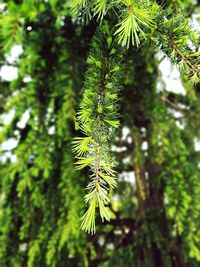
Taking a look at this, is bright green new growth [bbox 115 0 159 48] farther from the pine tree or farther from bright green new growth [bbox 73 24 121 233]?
the pine tree

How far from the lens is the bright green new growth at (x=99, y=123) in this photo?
538 millimetres

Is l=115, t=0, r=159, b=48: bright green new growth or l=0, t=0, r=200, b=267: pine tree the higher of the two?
l=0, t=0, r=200, b=267: pine tree

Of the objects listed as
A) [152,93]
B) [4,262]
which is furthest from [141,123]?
[4,262]

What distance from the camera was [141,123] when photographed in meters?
2.36

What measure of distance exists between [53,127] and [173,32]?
1570 mm

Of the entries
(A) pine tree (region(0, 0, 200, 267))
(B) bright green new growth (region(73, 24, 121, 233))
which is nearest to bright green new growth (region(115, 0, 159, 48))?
(B) bright green new growth (region(73, 24, 121, 233))

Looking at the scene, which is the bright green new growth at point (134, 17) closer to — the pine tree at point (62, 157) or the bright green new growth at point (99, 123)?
the bright green new growth at point (99, 123)

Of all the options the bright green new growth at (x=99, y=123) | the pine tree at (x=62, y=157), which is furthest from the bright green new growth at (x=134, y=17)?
the pine tree at (x=62, y=157)

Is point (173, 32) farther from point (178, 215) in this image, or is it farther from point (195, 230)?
point (195, 230)

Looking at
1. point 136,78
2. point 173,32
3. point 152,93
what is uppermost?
point 136,78

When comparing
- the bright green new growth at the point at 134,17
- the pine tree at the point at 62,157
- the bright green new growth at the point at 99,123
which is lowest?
the bright green new growth at the point at 99,123

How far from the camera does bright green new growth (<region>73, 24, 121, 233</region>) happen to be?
0.54 m

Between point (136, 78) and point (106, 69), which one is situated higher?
point (136, 78)

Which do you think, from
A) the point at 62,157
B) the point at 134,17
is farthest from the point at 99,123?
the point at 62,157
